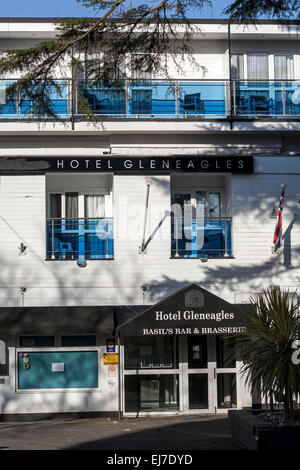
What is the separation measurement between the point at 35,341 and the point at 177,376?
3436 millimetres

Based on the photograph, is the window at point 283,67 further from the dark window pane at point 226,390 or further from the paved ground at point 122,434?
the paved ground at point 122,434


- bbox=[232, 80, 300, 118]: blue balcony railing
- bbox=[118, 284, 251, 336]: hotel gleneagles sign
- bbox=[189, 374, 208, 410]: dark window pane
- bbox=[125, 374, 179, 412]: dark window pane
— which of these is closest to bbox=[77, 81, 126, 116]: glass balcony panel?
bbox=[232, 80, 300, 118]: blue balcony railing

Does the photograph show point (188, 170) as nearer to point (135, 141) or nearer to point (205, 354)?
point (135, 141)

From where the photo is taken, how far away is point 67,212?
768 inches

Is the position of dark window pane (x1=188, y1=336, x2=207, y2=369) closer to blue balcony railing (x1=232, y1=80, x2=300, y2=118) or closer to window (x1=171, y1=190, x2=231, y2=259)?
window (x1=171, y1=190, x2=231, y2=259)

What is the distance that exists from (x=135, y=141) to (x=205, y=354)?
538 cm

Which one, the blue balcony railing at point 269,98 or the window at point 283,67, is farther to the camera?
the window at point 283,67

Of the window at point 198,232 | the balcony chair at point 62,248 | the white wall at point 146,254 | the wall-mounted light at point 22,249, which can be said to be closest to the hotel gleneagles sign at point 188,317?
the white wall at point 146,254

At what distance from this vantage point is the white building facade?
1802cm

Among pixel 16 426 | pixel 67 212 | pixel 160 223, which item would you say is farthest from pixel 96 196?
pixel 16 426

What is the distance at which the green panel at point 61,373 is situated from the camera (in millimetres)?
18016

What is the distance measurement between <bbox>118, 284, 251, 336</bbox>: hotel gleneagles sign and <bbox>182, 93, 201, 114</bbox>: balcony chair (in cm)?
462

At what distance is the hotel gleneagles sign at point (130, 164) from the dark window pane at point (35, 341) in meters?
3.92

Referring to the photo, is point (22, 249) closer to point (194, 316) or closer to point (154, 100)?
point (194, 316)
